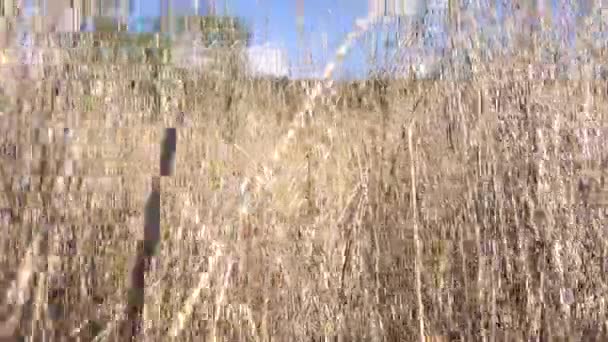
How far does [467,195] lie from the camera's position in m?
2.02

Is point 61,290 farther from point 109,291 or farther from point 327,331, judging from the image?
point 327,331

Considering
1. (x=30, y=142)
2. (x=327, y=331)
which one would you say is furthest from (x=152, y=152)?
(x=327, y=331)

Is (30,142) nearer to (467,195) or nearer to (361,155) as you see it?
(361,155)

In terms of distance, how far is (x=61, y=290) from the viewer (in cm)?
192

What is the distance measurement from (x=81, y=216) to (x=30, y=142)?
0.29 meters

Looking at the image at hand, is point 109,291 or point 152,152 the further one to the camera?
point 152,152

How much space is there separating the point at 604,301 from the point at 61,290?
4.85 feet

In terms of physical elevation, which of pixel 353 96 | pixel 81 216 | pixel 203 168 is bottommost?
pixel 81 216

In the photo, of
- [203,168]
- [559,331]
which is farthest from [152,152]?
[559,331]

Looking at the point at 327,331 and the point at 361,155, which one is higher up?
the point at 361,155

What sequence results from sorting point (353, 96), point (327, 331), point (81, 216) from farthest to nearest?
1. point (353, 96)
2. point (81, 216)
3. point (327, 331)

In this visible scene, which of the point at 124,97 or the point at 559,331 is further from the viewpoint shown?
the point at 124,97

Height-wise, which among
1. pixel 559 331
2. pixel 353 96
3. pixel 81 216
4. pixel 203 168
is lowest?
pixel 559 331

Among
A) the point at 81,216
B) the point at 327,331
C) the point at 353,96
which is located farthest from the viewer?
the point at 353,96
